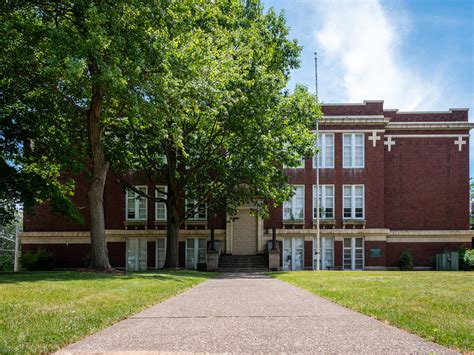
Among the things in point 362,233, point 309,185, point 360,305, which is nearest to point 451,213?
point 362,233

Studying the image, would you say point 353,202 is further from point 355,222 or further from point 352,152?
point 352,152

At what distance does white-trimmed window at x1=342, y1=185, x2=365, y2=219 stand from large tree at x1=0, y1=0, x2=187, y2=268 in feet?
63.6

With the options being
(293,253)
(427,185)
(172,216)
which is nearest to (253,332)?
(172,216)

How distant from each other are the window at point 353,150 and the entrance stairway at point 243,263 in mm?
8673

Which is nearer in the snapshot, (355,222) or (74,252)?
(355,222)

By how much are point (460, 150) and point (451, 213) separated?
4.35 m

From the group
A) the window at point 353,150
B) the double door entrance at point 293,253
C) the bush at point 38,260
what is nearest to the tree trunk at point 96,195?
the bush at point 38,260

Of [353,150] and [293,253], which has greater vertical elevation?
[353,150]

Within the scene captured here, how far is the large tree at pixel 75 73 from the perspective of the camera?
17.2 metres

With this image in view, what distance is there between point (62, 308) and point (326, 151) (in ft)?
99.7

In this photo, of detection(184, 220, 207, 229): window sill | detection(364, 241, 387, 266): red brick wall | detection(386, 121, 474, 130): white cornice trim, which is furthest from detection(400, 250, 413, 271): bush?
detection(184, 220, 207, 229): window sill

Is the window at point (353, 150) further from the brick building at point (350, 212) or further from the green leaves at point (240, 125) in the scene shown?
the green leaves at point (240, 125)

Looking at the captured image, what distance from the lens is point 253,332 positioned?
7.82 meters

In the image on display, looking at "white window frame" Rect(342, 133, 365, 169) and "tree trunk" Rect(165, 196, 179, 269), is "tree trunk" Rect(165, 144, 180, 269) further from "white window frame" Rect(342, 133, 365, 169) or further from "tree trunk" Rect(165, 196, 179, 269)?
"white window frame" Rect(342, 133, 365, 169)
